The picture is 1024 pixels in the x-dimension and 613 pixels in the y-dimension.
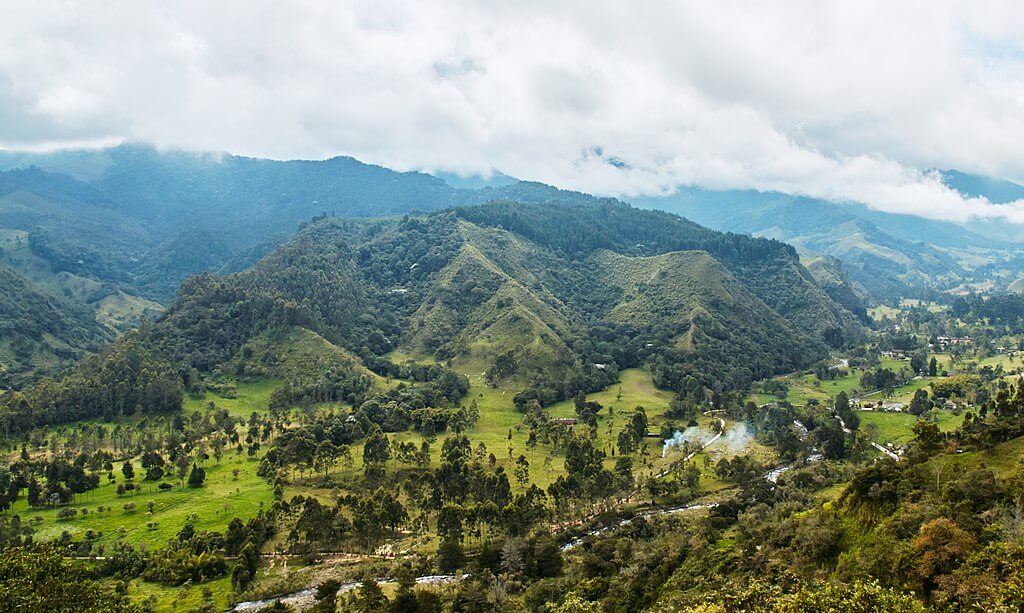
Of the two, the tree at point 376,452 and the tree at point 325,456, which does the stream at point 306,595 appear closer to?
the tree at point 376,452

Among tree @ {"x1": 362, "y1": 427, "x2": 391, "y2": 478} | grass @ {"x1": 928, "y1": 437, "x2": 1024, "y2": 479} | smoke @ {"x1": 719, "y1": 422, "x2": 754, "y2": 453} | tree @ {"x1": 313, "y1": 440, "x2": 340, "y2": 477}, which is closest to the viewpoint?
grass @ {"x1": 928, "y1": 437, "x2": 1024, "y2": 479}

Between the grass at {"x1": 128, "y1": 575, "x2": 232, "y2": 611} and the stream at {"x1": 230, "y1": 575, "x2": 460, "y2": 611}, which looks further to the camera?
the stream at {"x1": 230, "y1": 575, "x2": 460, "y2": 611}

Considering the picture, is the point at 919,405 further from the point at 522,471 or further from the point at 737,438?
the point at 522,471

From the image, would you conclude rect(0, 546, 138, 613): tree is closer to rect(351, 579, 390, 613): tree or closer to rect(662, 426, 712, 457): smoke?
rect(351, 579, 390, 613): tree

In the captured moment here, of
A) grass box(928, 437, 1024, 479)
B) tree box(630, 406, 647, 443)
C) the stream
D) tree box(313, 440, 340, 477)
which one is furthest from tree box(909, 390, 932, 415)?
tree box(313, 440, 340, 477)

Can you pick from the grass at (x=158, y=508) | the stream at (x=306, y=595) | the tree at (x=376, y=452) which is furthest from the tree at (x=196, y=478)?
the stream at (x=306, y=595)

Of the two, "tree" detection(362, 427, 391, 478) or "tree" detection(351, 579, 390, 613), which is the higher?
"tree" detection(362, 427, 391, 478)

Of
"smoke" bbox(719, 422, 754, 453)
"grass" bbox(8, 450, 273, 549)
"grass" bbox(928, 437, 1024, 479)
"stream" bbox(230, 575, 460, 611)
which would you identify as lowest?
"stream" bbox(230, 575, 460, 611)

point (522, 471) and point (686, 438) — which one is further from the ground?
point (686, 438)

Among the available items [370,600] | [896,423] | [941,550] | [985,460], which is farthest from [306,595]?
[896,423]
